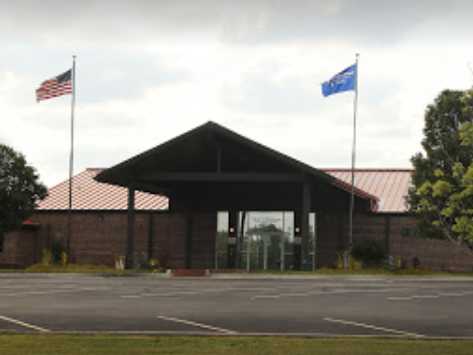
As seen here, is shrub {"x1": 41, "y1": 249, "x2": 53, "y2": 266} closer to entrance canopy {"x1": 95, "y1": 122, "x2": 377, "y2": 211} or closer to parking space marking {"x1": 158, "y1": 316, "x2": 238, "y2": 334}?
entrance canopy {"x1": 95, "y1": 122, "x2": 377, "y2": 211}

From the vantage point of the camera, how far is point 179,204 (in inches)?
1810

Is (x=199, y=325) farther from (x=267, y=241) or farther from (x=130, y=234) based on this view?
(x=267, y=241)

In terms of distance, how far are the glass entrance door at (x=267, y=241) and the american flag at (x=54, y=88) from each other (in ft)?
39.7

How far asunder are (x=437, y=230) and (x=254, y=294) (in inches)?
802

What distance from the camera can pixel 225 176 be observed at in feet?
120

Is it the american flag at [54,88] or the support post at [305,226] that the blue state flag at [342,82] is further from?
the american flag at [54,88]

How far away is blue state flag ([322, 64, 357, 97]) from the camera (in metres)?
38.5

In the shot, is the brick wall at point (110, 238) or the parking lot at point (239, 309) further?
the brick wall at point (110, 238)

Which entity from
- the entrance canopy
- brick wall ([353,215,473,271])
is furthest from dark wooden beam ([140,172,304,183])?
brick wall ([353,215,473,271])

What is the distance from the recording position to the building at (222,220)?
40.1 meters

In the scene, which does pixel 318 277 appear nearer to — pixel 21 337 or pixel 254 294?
pixel 254 294

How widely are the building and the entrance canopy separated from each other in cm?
6

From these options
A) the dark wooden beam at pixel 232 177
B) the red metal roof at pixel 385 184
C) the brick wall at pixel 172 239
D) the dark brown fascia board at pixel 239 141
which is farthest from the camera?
the red metal roof at pixel 385 184

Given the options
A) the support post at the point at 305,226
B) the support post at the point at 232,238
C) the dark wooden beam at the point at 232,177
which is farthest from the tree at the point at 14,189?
the support post at the point at 305,226
